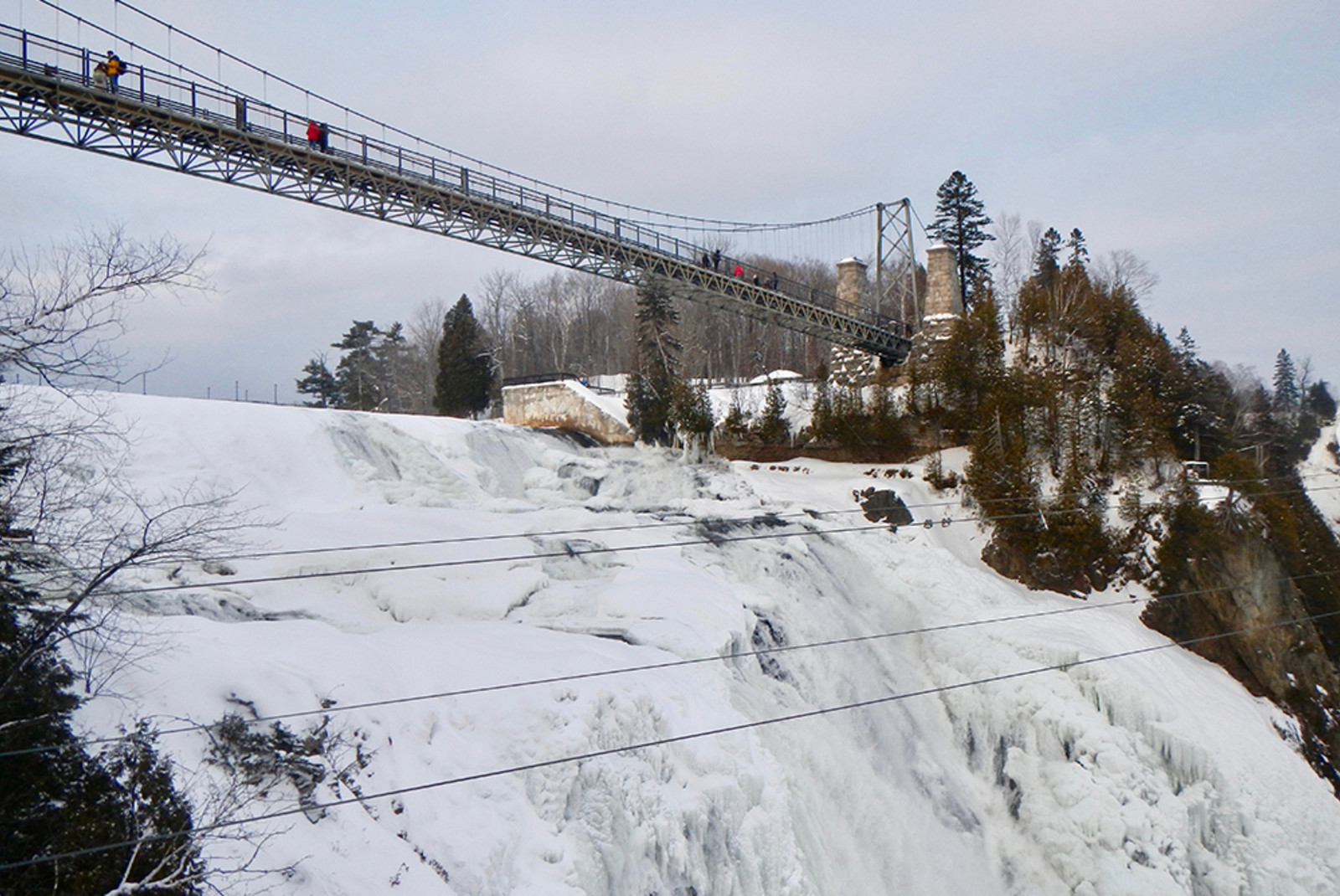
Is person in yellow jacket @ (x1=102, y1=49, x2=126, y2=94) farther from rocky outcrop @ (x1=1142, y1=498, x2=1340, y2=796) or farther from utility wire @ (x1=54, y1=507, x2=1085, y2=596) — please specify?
rocky outcrop @ (x1=1142, y1=498, x2=1340, y2=796)

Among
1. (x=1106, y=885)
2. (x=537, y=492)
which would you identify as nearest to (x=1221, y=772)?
(x=1106, y=885)

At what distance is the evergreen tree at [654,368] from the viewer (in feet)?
86.3

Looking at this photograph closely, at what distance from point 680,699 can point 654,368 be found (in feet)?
59.9

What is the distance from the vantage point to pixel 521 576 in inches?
519

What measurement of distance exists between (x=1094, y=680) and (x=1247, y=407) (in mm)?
37744

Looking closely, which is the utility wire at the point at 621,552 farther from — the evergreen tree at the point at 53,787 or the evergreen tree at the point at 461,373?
the evergreen tree at the point at 461,373

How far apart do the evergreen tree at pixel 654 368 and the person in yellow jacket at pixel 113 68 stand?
47.7 feet

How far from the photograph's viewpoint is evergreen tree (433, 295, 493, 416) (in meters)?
33.7

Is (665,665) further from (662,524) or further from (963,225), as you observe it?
(963,225)

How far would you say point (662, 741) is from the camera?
29.8ft

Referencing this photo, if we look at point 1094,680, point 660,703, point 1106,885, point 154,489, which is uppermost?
point 154,489

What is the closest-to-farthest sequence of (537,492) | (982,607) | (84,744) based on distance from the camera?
(84,744) < (982,607) < (537,492)

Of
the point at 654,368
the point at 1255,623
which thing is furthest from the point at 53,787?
the point at 654,368

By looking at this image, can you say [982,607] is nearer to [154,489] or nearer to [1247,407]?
[154,489]
